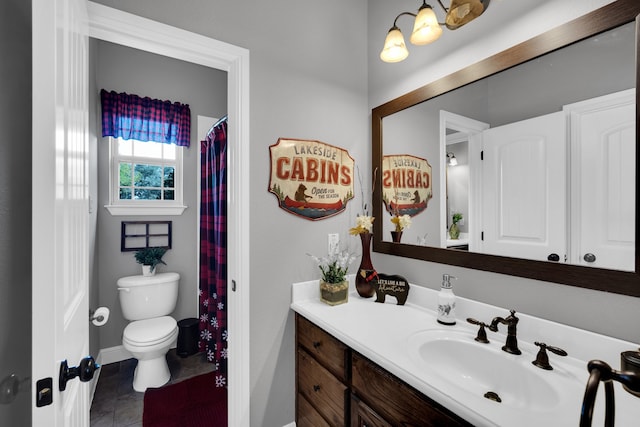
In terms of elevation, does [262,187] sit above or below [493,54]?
below

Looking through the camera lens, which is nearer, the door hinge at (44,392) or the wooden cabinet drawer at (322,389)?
the door hinge at (44,392)

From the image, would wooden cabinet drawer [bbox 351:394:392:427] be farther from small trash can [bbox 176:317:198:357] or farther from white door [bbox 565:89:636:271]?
small trash can [bbox 176:317:198:357]

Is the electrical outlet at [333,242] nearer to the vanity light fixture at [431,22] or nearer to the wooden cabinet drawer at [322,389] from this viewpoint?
the wooden cabinet drawer at [322,389]

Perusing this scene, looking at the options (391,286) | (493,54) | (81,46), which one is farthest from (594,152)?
(81,46)

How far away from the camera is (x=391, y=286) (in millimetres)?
1537

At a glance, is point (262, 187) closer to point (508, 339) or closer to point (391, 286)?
point (391, 286)

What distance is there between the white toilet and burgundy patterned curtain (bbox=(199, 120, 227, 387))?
0.27 meters

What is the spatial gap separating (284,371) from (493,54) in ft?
6.08

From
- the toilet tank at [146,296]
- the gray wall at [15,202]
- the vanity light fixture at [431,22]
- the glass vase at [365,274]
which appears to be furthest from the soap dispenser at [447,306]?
the toilet tank at [146,296]

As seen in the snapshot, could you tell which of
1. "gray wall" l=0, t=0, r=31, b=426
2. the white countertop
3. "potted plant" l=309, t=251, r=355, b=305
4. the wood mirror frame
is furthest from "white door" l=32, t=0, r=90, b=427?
the wood mirror frame

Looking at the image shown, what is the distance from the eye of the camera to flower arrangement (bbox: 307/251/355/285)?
1.54 m

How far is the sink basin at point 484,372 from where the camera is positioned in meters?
0.85

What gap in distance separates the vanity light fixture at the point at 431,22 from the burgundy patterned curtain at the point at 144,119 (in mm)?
2040

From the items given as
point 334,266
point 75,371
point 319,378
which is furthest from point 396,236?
point 75,371
